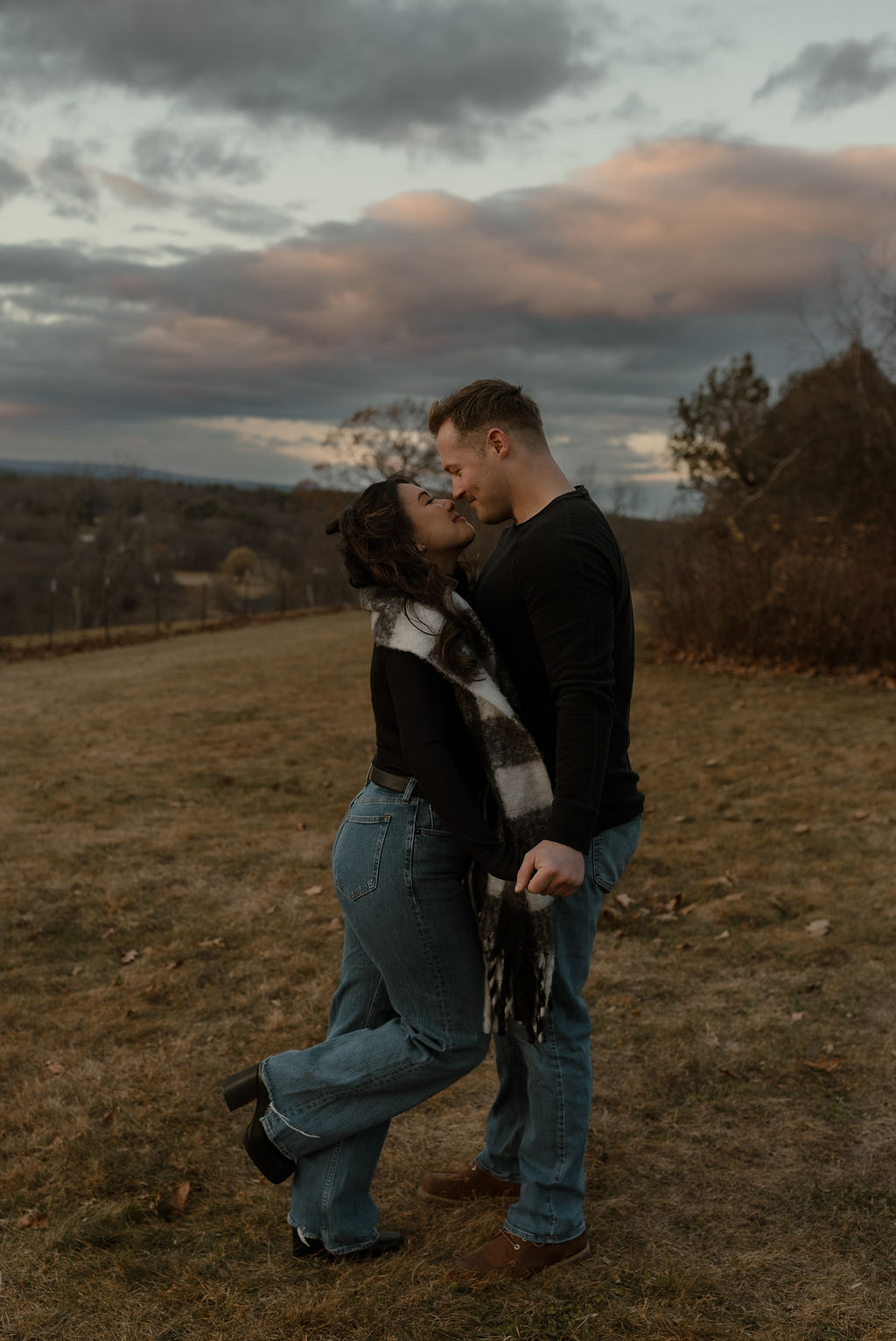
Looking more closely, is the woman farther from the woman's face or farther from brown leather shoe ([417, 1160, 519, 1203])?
brown leather shoe ([417, 1160, 519, 1203])

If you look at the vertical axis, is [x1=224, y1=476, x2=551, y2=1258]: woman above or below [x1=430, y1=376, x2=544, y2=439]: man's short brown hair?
below

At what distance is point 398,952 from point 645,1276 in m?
1.14

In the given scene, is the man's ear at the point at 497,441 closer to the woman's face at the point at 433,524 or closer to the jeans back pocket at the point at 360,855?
the woman's face at the point at 433,524

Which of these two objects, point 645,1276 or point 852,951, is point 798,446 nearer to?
point 852,951

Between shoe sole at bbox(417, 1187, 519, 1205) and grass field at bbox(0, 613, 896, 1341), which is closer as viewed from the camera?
grass field at bbox(0, 613, 896, 1341)

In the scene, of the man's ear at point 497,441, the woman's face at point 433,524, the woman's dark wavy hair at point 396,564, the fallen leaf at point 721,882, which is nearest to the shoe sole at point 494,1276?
the woman's dark wavy hair at point 396,564

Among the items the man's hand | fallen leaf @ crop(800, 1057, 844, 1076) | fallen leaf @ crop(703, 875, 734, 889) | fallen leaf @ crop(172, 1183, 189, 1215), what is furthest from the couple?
fallen leaf @ crop(703, 875, 734, 889)

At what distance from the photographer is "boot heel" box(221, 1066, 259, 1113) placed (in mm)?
2619

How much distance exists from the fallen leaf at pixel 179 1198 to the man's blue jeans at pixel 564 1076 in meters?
1.13

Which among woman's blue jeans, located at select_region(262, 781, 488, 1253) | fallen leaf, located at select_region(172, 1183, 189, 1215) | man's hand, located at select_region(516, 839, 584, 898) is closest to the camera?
man's hand, located at select_region(516, 839, 584, 898)

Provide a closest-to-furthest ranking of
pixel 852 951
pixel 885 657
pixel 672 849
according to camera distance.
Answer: pixel 852 951 < pixel 672 849 < pixel 885 657

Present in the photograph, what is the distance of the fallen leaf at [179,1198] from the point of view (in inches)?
125

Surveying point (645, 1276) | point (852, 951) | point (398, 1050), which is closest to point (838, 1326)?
point (645, 1276)

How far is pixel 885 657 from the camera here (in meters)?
11.9
